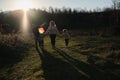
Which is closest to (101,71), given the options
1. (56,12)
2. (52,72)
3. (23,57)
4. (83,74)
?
(83,74)

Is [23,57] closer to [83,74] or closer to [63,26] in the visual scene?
[83,74]

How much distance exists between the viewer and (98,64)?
11.5 meters

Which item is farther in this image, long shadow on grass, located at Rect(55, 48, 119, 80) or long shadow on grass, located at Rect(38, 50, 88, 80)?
long shadow on grass, located at Rect(38, 50, 88, 80)

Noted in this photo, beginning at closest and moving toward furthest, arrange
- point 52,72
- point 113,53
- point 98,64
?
point 52,72 → point 98,64 → point 113,53

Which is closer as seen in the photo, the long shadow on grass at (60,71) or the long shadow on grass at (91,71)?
the long shadow on grass at (91,71)

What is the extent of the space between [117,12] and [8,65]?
91.8 feet

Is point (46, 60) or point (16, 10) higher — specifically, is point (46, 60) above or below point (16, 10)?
below

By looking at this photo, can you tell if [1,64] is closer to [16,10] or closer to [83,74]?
[83,74]

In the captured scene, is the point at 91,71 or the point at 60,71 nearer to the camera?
the point at 91,71

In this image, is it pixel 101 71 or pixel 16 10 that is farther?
pixel 16 10

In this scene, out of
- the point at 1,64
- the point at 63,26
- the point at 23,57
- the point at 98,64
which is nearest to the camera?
the point at 98,64

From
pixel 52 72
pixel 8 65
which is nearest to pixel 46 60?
pixel 8 65

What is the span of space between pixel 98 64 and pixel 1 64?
5.87 metres

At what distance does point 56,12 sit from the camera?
60906 millimetres
